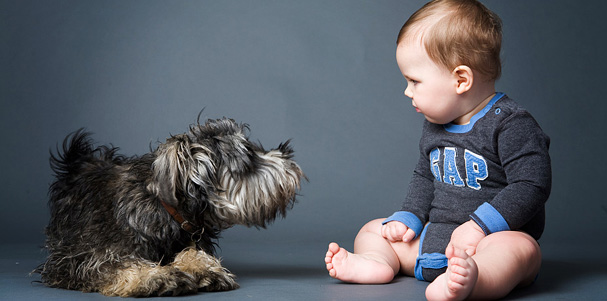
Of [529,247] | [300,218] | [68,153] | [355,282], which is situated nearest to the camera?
[529,247]

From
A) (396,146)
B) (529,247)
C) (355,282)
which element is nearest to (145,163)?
(355,282)

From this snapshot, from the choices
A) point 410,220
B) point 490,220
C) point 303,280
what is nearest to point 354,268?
point 303,280

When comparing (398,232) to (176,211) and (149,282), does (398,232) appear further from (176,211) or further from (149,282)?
(149,282)

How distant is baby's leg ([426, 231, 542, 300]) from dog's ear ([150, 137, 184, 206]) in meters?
1.06

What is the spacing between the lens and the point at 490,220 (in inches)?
112

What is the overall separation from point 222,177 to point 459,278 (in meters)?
1.07

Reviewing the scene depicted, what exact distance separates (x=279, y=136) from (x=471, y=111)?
212 centimetres

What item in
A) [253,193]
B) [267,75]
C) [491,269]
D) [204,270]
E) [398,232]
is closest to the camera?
[491,269]

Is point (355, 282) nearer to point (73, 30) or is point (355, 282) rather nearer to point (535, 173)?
point (535, 173)

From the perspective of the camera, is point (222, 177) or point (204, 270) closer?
point (204, 270)

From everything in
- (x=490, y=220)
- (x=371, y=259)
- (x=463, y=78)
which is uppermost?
(x=463, y=78)

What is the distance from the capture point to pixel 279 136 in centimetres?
507

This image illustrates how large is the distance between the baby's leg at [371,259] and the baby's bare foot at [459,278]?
607 mm

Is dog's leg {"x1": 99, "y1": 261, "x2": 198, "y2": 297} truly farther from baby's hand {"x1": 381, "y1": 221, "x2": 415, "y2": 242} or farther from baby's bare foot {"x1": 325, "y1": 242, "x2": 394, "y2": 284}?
baby's hand {"x1": 381, "y1": 221, "x2": 415, "y2": 242}
